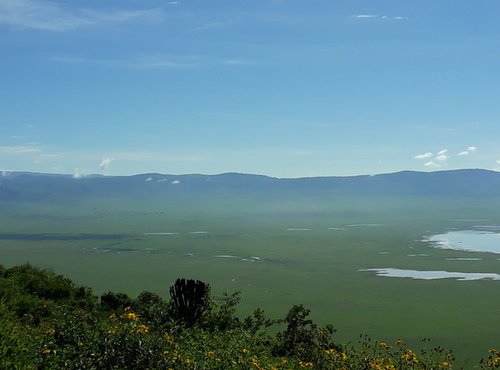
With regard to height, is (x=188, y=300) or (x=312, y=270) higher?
(x=188, y=300)

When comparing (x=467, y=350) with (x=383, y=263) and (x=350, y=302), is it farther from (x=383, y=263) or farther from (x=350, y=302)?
(x=383, y=263)

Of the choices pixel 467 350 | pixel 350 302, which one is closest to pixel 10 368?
pixel 467 350

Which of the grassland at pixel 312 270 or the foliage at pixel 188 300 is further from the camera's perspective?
the grassland at pixel 312 270

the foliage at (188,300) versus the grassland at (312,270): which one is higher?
the foliage at (188,300)

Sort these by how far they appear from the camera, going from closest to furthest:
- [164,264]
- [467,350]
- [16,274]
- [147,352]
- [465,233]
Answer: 1. [147,352]
2. [16,274]
3. [467,350]
4. [164,264]
5. [465,233]

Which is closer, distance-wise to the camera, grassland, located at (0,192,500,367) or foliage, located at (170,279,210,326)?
foliage, located at (170,279,210,326)

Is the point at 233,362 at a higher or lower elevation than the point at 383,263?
higher

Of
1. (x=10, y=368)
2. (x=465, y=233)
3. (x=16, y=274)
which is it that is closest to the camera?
(x=10, y=368)

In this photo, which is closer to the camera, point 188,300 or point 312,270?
point 188,300

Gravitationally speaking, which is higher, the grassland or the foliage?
the foliage

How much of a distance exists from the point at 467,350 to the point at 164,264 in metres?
44.2

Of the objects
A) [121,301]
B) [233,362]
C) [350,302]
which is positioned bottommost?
[350,302]

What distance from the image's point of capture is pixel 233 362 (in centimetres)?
786

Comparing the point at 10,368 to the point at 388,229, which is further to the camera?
the point at 388,229
